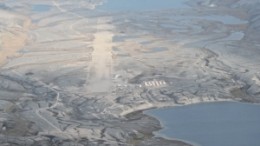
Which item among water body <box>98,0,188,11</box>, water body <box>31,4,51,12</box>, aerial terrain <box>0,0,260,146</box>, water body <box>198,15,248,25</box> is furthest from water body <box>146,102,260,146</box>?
water body <box>31,4,51,12</box>

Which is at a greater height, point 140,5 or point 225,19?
point 140,5

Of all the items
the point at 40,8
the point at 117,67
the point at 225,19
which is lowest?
the point at 117,67

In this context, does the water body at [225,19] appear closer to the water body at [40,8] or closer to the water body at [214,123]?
the water body at [40,8]

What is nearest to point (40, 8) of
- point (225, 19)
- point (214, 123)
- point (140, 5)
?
point (140, 5)

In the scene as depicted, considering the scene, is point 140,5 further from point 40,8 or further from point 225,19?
point 225,19

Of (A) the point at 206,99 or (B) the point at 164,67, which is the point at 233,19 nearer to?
(B) the point at 164,67

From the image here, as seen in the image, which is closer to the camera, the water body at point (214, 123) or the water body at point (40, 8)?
the water body at point (214, 123)

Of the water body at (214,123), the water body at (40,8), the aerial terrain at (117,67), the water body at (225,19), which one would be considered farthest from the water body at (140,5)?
the water body at (214,123)
